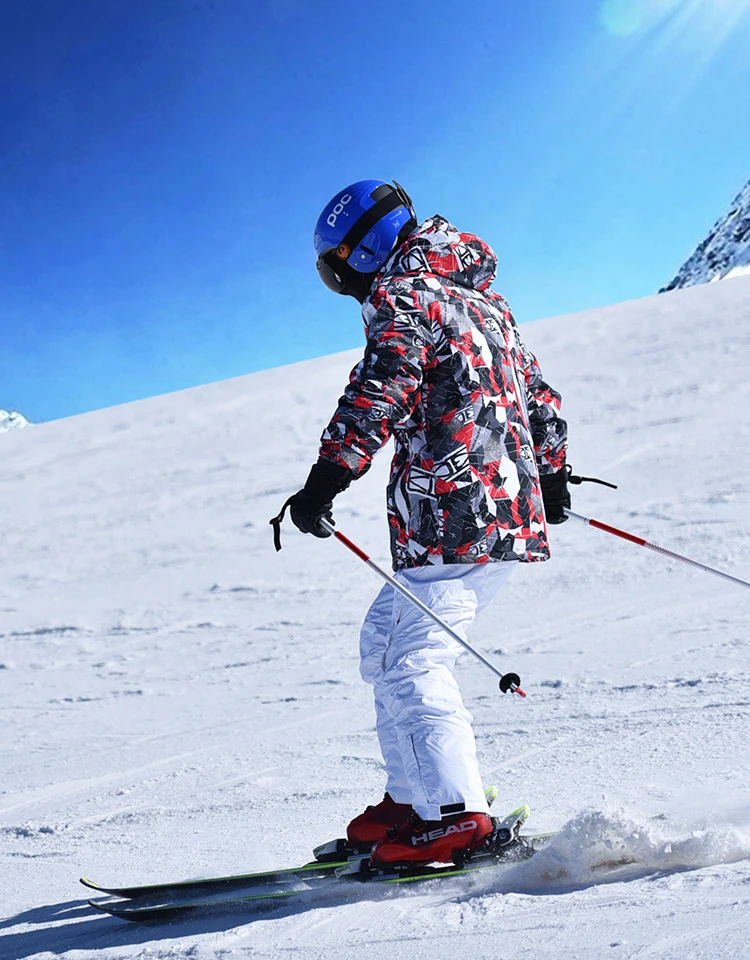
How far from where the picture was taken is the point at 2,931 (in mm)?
1966

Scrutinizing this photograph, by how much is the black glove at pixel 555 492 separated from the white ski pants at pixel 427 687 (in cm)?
65

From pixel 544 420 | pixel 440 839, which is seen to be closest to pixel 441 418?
pixel 544 420

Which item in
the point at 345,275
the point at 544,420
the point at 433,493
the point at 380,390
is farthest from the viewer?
the point at 544,420

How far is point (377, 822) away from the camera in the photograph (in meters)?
2.19

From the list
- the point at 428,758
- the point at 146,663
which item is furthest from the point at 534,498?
the point at 146,663

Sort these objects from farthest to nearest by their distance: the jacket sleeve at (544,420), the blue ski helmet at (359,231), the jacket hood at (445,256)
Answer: the jacket sleeve at (544,420)
the blue ski helmet at (359,231)
the jacket hood at (445,256)

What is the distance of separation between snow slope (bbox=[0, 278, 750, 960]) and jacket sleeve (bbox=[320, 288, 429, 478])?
992 mm

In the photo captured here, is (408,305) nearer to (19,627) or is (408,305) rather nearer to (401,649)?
(401,649)

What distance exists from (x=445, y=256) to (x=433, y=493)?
643 millimetres

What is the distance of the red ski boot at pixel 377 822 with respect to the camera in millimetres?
2173

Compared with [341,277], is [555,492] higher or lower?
lower

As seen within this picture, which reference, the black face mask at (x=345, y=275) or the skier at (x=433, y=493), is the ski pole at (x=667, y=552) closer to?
the skier at (x=433, y=493)

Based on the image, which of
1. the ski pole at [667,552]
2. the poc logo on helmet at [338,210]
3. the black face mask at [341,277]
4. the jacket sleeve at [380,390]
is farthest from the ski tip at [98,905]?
the poc logo on helmet at [338,210]

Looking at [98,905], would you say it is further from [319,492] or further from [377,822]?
[319,492]
